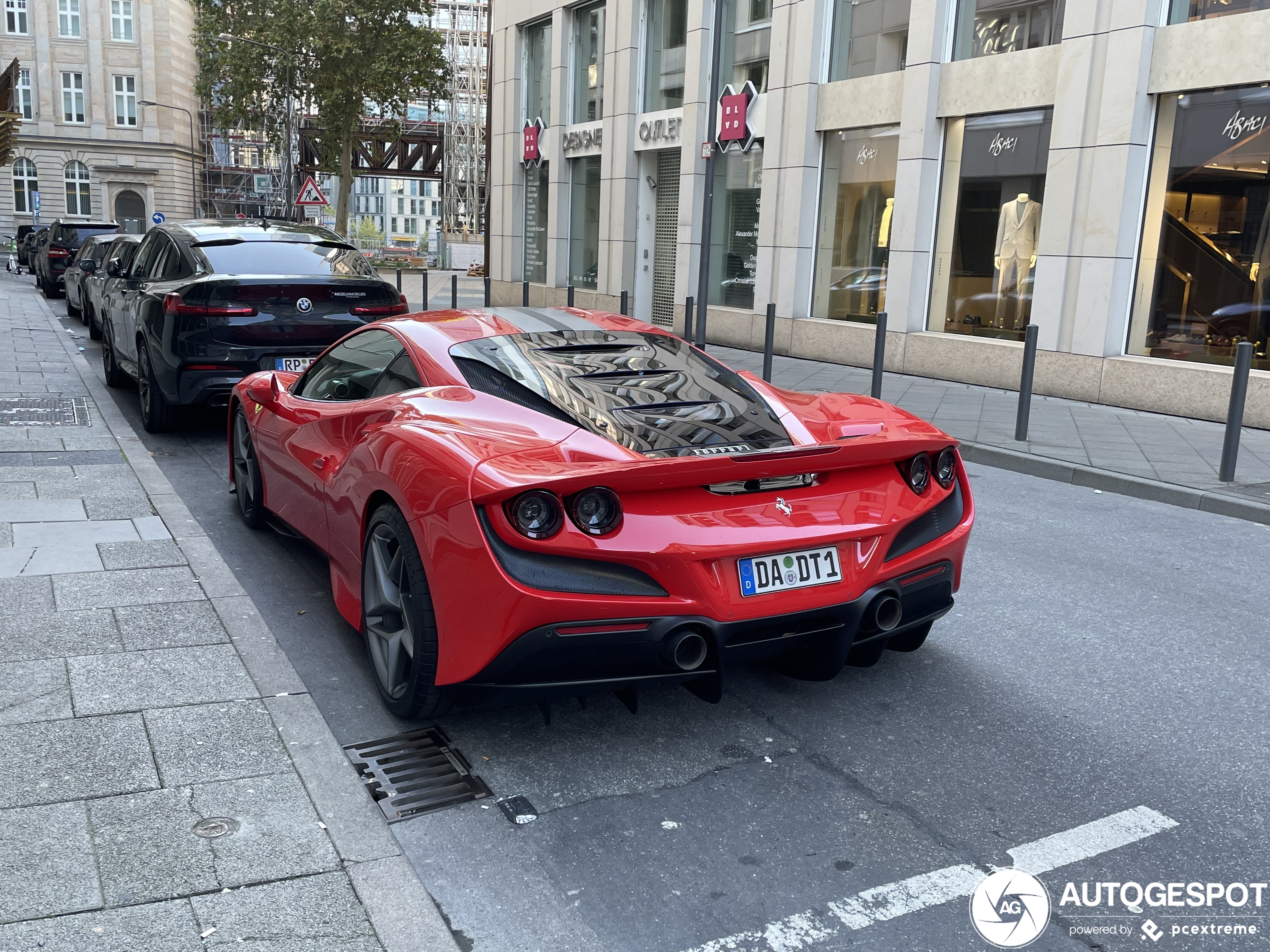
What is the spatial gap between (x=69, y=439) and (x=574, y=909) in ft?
22.8

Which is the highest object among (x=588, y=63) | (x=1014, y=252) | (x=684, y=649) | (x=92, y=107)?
(x=92, y=107)

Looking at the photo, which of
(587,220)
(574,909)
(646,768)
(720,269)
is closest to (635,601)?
(646,768)

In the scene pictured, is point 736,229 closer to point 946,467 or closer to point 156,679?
point 946,467

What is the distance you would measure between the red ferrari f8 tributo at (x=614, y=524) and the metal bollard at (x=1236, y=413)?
15.7 ft

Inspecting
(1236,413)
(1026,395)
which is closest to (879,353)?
(1026,395)

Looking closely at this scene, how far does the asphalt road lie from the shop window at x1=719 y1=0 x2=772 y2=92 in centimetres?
1436

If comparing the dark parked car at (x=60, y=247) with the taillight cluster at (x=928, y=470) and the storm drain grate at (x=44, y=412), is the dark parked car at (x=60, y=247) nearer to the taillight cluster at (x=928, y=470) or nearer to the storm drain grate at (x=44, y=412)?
the storm drain grate at (x=44, y=412)

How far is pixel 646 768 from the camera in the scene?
345 centimetres

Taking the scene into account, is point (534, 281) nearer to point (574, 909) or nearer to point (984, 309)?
point (984, 309)

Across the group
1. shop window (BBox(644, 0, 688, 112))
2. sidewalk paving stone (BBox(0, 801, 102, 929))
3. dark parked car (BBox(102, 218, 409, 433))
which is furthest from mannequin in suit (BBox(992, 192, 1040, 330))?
sidewalk paving stone (BBox(0, 801, 102, 929))

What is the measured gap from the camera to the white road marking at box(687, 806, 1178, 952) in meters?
2.59

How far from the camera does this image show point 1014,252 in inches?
539

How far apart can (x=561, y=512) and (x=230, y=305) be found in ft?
18.8

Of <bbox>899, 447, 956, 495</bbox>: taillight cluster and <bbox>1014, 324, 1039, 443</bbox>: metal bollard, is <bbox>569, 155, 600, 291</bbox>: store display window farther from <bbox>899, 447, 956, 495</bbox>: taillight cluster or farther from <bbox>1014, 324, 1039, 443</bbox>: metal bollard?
<bbox>899, 447, 956, 495</bbox>: taillight cluster
